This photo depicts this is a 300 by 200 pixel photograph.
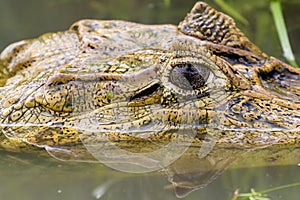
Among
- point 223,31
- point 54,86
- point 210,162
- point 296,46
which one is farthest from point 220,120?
point 296,46

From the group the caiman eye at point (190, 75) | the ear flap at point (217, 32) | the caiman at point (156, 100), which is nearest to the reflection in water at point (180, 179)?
the caiman at point (156, 100)

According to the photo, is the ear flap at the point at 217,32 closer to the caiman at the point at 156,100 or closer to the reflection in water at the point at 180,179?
the caiman at the point at 156,100

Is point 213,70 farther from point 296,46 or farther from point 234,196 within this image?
point 296,46

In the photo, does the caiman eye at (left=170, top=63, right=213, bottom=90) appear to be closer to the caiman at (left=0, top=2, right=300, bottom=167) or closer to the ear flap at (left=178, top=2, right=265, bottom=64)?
the caiman at (left=0, top=2, right=300, bottom=167)

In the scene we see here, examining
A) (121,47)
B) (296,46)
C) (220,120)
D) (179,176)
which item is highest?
(121,47)

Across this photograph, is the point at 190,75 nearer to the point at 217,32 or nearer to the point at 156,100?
the point at 156,100

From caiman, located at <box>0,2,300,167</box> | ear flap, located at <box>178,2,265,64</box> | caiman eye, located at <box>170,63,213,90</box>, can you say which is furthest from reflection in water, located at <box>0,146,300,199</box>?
ear flap, located at <box>178,2,265,64</box>

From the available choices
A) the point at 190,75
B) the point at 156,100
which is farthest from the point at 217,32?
the point at 156,100
